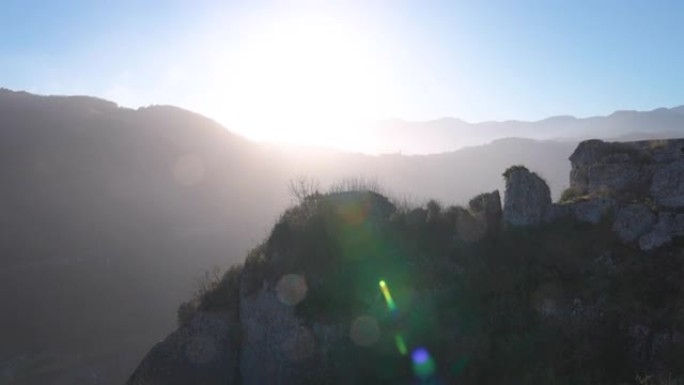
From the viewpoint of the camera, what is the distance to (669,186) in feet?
43.5

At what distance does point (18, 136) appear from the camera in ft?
311

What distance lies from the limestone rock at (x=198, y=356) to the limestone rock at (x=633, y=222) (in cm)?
910

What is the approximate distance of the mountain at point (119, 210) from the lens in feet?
176

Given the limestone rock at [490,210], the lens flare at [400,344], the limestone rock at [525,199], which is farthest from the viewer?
the limestone rock at [490,210]

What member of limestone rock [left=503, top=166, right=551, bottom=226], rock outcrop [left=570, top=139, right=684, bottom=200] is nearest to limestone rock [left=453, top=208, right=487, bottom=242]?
limestone rock [left=503, top=166, right=551, bottom=226]

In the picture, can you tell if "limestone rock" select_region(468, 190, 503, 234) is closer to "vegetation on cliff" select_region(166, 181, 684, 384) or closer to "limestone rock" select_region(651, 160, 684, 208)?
"vegetation on cliff" select_region(166, 181, 684, 384)

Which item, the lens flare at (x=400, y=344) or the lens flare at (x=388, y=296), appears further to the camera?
the lens flare at (x=388, y=296)

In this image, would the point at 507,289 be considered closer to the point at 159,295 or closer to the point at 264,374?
the point at 264,374

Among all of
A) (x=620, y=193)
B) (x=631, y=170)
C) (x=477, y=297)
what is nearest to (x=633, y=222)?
(x=620, y=193)

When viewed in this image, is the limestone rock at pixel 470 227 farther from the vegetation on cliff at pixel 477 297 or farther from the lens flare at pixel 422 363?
the lens flare at pixel 422 363

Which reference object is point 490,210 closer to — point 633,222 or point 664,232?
point 633,222

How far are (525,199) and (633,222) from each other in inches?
94.3

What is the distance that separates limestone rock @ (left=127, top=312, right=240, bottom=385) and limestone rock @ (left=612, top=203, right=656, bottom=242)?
29.9ft

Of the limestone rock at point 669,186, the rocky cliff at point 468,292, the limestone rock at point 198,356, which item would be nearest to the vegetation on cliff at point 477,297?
the rocky cliff at point 468,292
